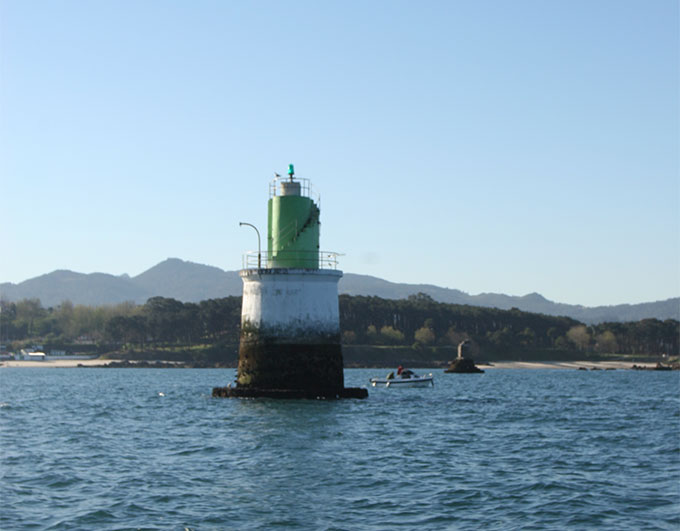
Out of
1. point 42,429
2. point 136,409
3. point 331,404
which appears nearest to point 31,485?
point 42,429

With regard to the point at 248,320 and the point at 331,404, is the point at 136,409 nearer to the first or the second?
the point at 248,320

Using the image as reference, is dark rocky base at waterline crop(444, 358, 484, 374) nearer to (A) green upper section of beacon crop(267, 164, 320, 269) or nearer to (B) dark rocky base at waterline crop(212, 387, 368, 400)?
(B) dark rocky base at waterline crop(212, 387, 368, 400)

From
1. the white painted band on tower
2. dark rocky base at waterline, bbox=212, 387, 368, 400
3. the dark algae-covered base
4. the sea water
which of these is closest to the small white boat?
dark rocky base at waterline, bbox=212, 387, 368, 400

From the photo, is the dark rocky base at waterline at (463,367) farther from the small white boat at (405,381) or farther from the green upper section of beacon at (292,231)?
the green upper section of beacon at (292,231)

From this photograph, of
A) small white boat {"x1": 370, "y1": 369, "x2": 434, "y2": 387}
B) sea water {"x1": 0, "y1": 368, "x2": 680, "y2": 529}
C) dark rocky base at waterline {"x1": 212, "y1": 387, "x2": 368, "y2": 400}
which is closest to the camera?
sea water {"x1": 0, "y1": 368, "x2": 680, "y2": 529}

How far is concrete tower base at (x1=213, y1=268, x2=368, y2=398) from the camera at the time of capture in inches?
1816

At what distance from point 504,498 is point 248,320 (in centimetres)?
2549

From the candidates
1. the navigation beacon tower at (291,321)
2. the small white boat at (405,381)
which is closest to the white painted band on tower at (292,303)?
the navigation beacon tower at (291,321)

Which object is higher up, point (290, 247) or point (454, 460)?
point (290, 247)

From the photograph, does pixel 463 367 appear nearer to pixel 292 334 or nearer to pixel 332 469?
pixel 292 334

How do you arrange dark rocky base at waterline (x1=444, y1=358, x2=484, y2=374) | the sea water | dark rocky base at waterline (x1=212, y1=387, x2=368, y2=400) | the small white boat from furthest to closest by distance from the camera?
dark rocky base at waterline (x1=444, y1=358, x2=484, y2=374)
the small white boat
dark rocky base at waterline (x1=212, y1=387, x2=368, y2=400)
the sea water

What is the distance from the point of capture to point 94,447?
32.8m

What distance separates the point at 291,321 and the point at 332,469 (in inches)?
752

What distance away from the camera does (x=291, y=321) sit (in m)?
46.1
